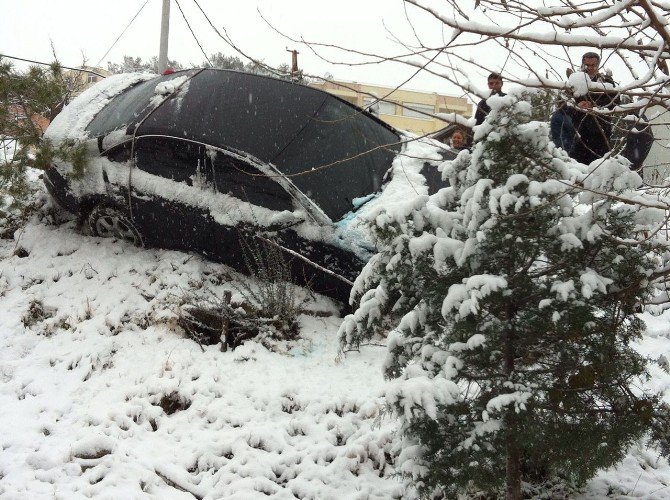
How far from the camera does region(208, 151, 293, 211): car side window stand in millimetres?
6078

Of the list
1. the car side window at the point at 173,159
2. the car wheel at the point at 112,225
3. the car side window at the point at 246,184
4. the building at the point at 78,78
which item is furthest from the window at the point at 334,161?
the building at the point at 78,78

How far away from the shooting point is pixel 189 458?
4301 millimetres

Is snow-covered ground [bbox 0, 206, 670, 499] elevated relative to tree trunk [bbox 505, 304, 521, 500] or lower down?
lower down

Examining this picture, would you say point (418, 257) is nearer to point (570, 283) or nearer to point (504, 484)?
point (570, 283)

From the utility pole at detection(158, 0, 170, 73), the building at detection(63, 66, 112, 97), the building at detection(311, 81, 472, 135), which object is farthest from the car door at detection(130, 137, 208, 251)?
the utility pole at detection(158, 0, 170, 73)

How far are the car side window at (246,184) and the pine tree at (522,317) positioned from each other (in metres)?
2.79

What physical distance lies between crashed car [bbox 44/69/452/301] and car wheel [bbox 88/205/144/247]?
0.05 ft

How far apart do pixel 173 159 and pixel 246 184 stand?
899 mm

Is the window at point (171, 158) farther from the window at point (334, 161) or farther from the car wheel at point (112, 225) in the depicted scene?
the window at point (334, 161)

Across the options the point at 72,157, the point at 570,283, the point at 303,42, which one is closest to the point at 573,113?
the point at 570,283

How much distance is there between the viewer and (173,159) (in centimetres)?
655

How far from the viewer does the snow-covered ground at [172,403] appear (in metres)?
4.08

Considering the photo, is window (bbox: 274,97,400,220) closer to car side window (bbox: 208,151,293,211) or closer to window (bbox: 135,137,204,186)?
car side window (bbox: 208,151,293,211)

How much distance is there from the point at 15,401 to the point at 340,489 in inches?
103
